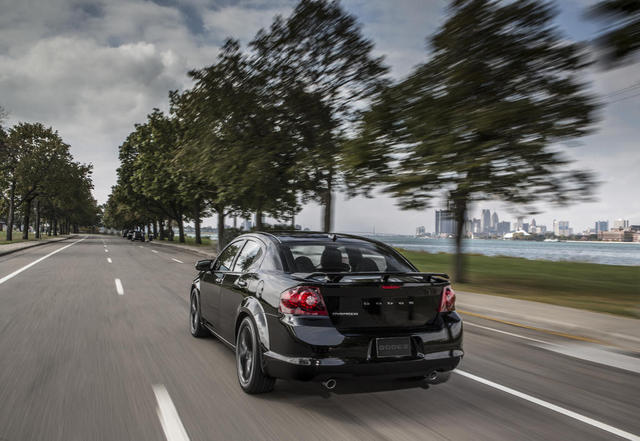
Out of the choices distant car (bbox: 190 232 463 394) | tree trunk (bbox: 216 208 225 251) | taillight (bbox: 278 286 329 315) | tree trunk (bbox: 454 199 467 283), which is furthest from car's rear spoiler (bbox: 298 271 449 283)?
tree trunk (bbox: 216 208 225 251)

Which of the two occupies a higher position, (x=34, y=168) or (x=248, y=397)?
(x=34, y=168)

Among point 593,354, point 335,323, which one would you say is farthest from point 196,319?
point 593,354

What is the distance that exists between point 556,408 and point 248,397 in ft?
8.59

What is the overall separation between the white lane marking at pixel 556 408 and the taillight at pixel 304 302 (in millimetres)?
2053

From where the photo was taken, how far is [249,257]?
16.6 ft

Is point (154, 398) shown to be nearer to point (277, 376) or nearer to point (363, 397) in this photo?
point (277, 376)

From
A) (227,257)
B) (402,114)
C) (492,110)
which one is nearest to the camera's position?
(227,257)

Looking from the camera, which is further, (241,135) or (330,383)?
(241,135)

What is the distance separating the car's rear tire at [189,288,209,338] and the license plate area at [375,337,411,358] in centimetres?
327

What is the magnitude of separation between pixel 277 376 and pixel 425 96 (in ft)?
31.6

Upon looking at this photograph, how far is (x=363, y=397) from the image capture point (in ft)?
13.9

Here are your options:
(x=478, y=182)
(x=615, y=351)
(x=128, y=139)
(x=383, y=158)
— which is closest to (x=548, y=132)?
(x=478, y=182)

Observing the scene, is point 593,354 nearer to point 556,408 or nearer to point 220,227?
point 556,408

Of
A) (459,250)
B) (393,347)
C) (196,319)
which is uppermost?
(459,250)
